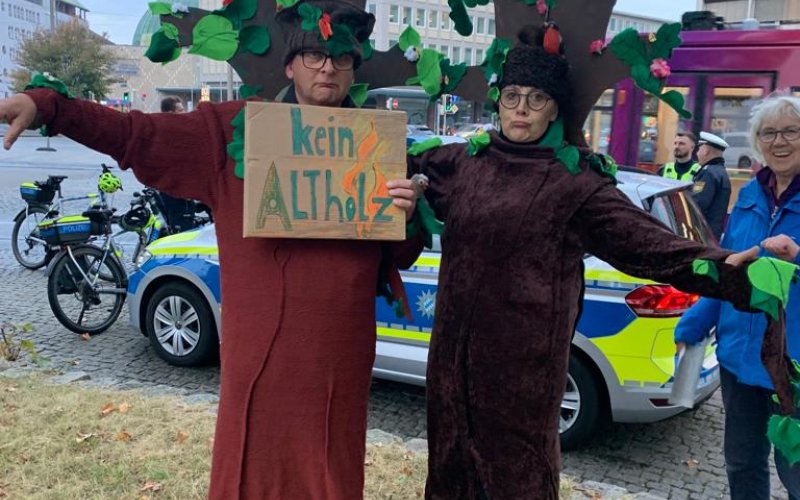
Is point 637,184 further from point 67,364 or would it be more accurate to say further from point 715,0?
point 715,0

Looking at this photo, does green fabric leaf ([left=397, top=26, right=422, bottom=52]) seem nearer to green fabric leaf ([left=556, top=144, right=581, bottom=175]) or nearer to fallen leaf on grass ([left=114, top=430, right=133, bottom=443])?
green fabric leaf ([left=556, top=144, right=581, bottom=175])

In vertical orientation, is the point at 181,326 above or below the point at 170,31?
below

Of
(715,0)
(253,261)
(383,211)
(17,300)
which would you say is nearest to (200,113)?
(253,261)

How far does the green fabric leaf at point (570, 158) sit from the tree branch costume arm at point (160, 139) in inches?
39.3

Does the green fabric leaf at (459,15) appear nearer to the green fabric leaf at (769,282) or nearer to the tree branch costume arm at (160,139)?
the tree branch costume arm at (160,139)

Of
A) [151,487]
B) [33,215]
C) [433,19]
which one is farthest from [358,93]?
[433,19]

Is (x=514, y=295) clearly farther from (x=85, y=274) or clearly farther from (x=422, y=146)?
(x=85, y=274)

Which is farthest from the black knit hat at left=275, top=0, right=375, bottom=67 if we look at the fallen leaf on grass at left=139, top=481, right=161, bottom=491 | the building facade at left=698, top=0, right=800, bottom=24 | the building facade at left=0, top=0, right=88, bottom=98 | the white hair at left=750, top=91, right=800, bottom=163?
the building facade at left=0, top=0, right=88, bottom=98

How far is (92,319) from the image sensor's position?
674cm

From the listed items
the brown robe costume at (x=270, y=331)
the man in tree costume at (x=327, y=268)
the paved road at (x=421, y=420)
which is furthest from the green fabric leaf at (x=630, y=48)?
the paved road at (x=421, y=420)

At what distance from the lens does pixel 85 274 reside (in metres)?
6.45

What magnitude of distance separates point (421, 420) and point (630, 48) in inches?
129

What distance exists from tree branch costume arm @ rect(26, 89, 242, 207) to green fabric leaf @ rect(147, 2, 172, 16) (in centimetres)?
37

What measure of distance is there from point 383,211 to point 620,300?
243cm
